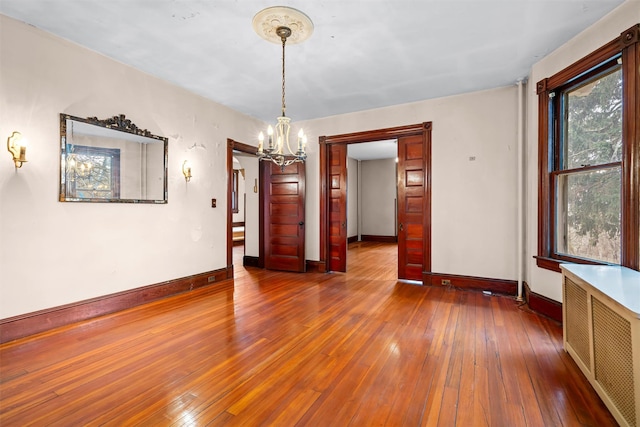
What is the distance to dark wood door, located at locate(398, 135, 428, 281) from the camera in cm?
476

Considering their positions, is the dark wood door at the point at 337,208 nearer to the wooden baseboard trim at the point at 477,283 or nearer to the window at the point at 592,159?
the wooden baseboard trim at the point at 477,283

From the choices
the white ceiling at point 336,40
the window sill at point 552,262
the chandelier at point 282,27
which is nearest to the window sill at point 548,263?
the window sill at point 552,262

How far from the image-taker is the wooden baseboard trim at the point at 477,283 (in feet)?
13.6

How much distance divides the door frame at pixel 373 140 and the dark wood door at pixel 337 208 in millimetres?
88

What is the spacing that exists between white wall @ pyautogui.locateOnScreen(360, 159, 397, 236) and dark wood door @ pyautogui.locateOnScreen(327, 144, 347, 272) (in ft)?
16.4

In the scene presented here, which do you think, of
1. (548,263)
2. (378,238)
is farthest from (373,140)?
(378,238)

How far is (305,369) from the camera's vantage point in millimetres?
2211

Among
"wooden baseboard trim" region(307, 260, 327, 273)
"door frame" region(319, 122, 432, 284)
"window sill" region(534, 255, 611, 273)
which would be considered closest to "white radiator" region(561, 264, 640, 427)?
"window sill" region(534, 255, 611, 273)

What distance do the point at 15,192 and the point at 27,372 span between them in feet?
5.12

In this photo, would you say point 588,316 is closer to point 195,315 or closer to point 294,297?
point 294,297

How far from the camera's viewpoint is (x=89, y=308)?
3.17 metres

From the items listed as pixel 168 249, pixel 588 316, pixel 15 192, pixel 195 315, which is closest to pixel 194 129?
pixel 168 249

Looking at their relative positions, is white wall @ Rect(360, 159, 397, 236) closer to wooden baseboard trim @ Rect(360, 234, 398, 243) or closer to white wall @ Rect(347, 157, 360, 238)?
wooden baseboard trim @ Rect(360, 234, 398, 243)

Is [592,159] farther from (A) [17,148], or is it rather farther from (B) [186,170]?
(A) [17,148]
